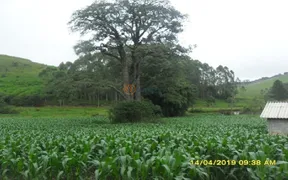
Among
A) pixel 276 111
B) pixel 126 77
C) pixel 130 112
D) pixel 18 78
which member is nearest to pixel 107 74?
pixel 126 77

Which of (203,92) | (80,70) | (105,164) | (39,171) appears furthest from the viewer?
(203,92)

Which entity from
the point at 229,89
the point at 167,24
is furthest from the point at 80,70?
the point at 229,89

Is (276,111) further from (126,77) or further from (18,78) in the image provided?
(18,78)

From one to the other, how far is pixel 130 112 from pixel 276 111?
15.0 meters

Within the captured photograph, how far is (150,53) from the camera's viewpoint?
102 ft

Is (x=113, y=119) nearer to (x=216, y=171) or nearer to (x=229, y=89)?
(x=216, y=171)

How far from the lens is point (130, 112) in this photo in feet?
92.9

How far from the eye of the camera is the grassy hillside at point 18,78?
84.6 meters

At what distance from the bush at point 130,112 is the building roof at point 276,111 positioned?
13983 millimetres

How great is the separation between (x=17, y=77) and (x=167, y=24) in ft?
295

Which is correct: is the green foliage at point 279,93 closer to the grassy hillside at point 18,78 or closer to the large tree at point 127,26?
the large tree at point 127,26

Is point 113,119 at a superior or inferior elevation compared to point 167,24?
inferior
